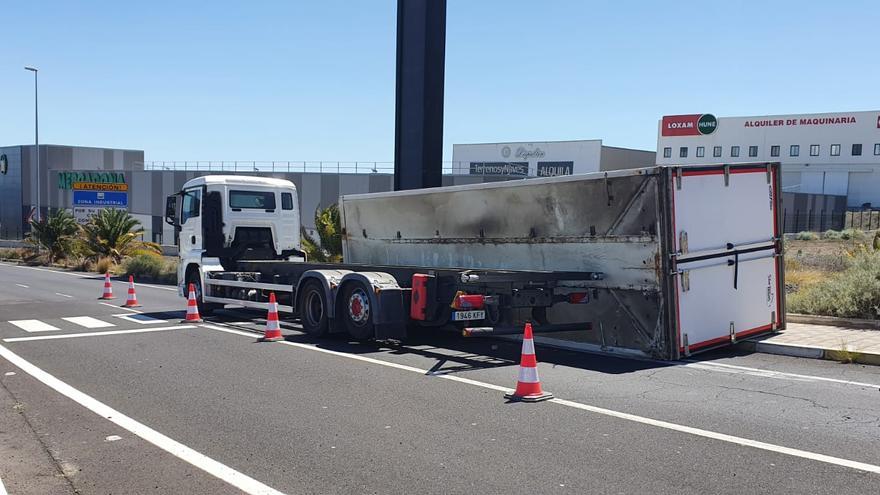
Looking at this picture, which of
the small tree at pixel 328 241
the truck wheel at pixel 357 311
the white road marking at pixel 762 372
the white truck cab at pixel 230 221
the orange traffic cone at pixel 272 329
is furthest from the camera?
the small tree at pixel 328 241

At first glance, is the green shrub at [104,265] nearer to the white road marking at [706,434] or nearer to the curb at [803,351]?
the white road marking at [706,434]

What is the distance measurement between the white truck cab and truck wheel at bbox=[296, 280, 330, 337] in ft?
13.3

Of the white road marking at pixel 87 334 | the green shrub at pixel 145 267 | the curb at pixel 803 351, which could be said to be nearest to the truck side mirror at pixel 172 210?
the white road marking at pixel 87 334

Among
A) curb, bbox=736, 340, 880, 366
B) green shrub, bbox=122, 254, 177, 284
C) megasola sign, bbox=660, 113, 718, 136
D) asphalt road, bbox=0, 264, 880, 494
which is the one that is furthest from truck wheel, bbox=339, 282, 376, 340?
megasola sign, bbox=660, 113, 718, 136

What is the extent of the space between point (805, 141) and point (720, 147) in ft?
24.0

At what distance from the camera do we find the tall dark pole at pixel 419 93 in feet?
56.1

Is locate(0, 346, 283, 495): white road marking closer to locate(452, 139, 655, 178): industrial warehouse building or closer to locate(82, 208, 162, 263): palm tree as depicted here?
locate(82, 208, 162, 263): palm tree

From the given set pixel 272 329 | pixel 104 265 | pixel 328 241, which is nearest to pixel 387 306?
pixel 272 329

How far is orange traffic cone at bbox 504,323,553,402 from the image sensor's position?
300 inches

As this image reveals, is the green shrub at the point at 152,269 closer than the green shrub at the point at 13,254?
Yes

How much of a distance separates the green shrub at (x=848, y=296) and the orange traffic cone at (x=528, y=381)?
721 centimetres

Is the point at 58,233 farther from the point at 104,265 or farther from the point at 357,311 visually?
the point at 357,311

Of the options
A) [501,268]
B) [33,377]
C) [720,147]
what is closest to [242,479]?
[33,377]

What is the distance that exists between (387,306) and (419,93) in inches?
303
